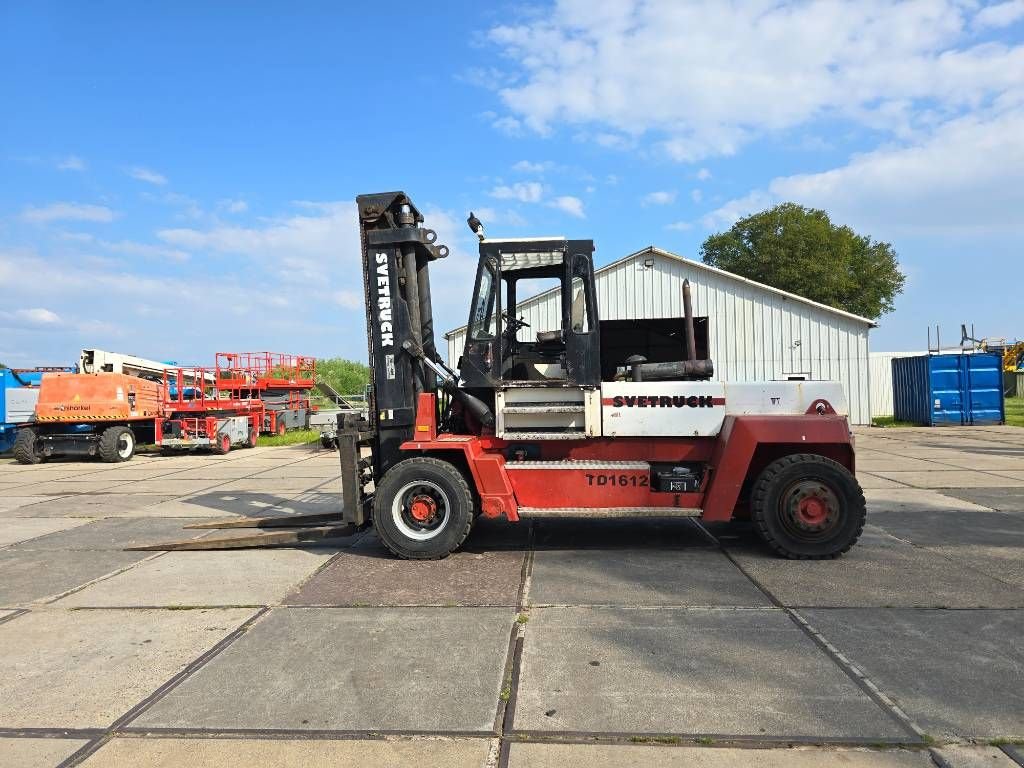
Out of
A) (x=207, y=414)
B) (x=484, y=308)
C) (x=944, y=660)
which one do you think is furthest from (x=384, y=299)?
(x=207, y=414)

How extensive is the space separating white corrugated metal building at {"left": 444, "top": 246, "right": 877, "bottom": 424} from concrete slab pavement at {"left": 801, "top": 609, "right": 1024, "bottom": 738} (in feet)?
58.9

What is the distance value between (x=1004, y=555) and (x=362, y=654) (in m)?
5.82

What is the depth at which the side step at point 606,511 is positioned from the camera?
630 cm

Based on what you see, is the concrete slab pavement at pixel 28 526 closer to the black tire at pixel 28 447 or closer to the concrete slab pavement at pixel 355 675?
the concrete slab pavement at pixel 355 675

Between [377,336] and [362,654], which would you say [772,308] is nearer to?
[377,336]

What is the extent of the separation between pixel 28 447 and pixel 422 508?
54.8ft

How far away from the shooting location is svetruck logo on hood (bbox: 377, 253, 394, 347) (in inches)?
263

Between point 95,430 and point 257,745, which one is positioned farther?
point 95,430

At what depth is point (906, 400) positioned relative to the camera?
1017 inches

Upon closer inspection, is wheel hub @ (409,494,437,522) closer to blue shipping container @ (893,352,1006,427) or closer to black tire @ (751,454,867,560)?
black tire @ (751,454,867,560)

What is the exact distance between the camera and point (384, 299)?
6676mm

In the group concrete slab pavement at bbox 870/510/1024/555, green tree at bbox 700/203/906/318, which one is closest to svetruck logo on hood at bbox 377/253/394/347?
concrete slab pavement at bbox 870/510/1024/555

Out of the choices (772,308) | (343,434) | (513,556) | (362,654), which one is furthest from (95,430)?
(772,308)

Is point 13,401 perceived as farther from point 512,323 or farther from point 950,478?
point 950,478
